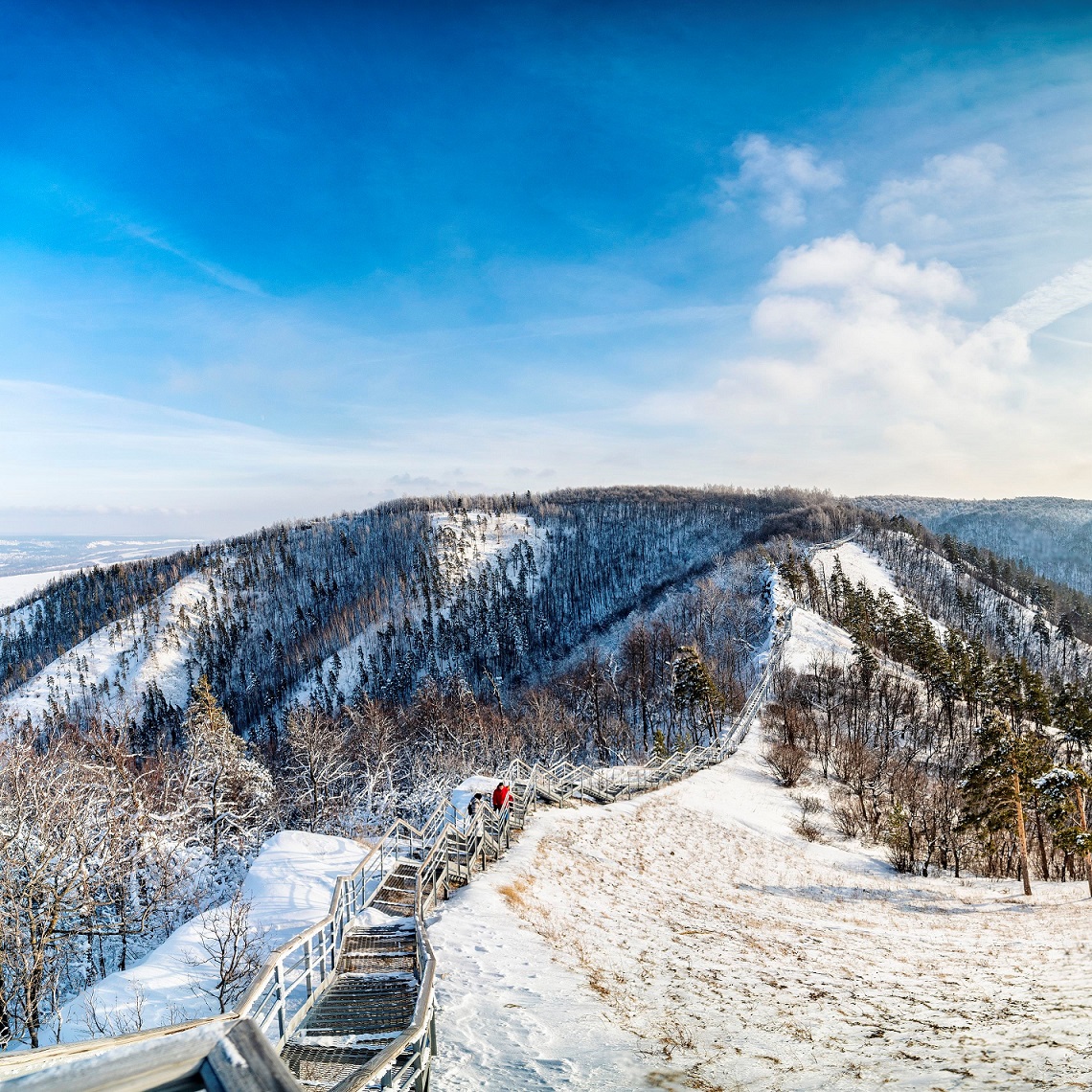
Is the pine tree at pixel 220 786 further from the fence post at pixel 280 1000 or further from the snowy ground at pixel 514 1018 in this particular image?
the fence post at pixel 280 1000

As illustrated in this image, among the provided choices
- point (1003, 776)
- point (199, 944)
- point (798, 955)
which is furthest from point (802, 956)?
point (1003, 776)

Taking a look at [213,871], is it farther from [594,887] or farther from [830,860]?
[830,860]

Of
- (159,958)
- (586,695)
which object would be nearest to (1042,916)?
(159,958)

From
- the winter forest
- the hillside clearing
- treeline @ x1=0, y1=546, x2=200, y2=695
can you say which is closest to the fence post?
the winter forest

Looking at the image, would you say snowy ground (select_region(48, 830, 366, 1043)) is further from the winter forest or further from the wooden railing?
the wooden railing

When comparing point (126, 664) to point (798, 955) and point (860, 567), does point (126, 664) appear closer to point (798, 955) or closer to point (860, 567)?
point (860, 567)

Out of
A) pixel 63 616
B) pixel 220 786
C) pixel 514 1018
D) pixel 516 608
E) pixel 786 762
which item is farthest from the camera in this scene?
pixel 63 616
